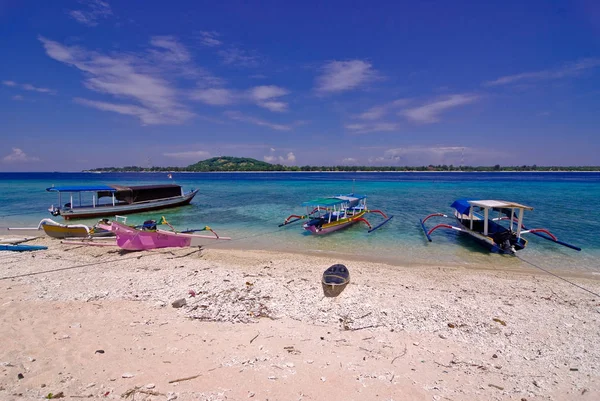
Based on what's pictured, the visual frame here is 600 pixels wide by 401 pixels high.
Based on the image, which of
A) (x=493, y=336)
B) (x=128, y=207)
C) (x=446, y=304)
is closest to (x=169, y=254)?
(x=446, y=304)

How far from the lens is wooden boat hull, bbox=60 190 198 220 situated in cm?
2498

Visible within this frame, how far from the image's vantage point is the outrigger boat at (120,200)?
2506 cm

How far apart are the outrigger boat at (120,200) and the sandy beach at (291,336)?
52.8 ft

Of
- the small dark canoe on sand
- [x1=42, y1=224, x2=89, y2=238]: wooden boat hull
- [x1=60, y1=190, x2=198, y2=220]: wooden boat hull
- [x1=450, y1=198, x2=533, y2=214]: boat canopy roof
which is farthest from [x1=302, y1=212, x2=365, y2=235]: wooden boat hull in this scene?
[x1=60, y1=190, x2=198, y2=220]: wooden boat hull

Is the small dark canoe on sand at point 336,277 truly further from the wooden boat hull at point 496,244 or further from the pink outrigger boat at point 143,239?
the wooden boat hull at point 496,244

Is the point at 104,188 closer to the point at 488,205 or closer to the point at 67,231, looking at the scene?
the point at 67,231

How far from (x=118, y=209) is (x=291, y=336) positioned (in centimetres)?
2631

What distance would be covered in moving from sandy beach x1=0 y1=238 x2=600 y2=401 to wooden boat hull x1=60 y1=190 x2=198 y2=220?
52.1ft

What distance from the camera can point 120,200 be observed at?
29531 millimetres

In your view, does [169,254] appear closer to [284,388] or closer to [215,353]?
[215,353]

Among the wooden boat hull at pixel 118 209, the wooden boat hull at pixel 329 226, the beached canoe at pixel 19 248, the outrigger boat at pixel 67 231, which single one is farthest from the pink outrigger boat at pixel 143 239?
the wooden boat hull at pixel 118 209

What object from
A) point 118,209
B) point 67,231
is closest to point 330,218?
point 67,231

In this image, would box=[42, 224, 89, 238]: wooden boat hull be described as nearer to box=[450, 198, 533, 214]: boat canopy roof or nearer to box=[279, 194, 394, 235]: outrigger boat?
box=[279, 194, 394, 235]: outrigger boat

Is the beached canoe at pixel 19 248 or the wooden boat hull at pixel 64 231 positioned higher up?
the wooden boat hull at pixel 64 231
